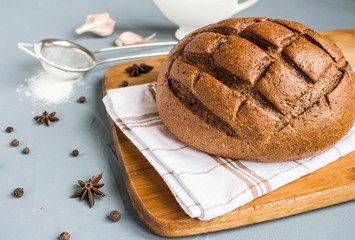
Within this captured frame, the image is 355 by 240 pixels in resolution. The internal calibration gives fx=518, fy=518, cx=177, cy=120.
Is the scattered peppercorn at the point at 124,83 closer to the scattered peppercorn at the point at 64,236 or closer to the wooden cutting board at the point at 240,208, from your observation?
the wooden cutting board at the point at 240,208

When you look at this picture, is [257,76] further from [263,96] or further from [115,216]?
[115,216]

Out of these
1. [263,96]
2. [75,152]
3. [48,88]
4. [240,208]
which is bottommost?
[48,88]

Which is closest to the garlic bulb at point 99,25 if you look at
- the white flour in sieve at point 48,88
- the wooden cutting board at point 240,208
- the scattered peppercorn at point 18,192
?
the white flour in sieve at point 48,88

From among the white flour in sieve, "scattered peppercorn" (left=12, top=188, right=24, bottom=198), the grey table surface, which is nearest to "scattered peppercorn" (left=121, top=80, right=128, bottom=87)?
the grey table surface

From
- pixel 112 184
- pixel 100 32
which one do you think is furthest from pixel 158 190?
pixel 100 32

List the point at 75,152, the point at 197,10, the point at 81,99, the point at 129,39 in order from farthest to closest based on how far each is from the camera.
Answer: the point at 129,39 → the point at 197,10 → the point at 81,99 → the point at 75,152

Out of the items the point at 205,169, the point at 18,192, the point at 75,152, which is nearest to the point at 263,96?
the point at 205,169

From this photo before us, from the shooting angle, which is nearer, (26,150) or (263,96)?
(263,96)

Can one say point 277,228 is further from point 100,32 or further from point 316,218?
point 100,32

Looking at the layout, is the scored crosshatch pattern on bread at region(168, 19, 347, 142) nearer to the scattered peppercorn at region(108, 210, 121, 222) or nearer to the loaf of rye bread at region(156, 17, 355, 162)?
the loaf of rye bread at region(156, 17, 355, 162)
